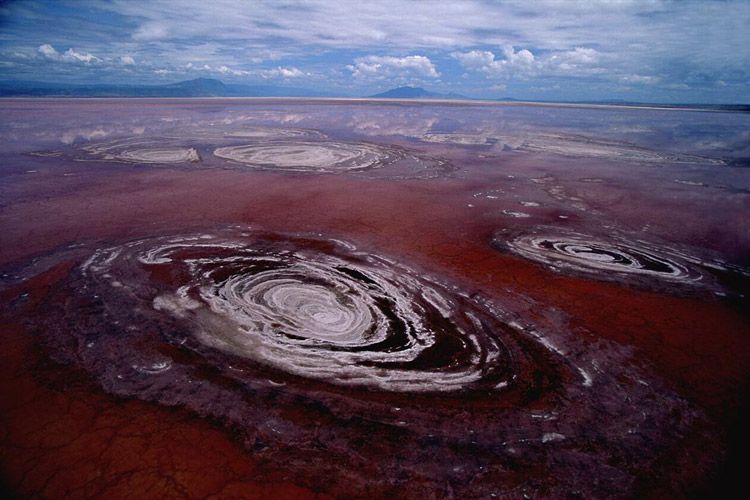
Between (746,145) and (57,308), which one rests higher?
(746,145)

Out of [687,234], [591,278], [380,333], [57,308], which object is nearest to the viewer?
[380,333]

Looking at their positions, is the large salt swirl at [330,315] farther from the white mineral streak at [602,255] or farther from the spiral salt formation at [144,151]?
the spiral salt formation at [144,151]

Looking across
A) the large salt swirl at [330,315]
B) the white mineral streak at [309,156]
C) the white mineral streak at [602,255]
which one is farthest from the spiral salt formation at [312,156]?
Result: the white mineral streak at [602,255]

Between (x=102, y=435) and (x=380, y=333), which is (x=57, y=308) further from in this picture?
(x=380, y=333)

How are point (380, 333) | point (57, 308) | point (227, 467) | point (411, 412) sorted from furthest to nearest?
point (57, 308) < point (380, 333) < point (411, 412) < point (227, 467)

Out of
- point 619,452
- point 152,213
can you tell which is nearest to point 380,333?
point 619,452

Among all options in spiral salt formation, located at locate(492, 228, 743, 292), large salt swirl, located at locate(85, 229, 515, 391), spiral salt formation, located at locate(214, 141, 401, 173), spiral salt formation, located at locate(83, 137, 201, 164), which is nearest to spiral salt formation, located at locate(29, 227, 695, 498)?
large salt swirl, located at locate(85, 229, 515, 391)
